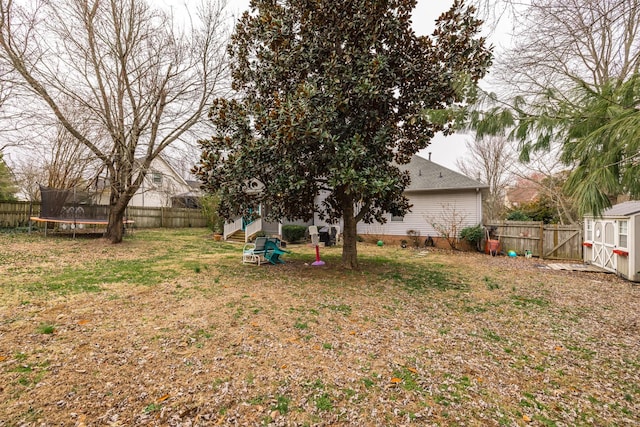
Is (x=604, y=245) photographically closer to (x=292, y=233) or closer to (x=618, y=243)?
(x=618, y=243)

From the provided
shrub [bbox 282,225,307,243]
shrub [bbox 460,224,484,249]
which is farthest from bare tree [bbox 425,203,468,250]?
shrub [bbox 282,225,307,243]

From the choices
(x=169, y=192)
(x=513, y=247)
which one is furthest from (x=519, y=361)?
(x=169, y=192)

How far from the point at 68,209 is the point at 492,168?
24130 mm

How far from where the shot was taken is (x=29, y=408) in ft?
7.47

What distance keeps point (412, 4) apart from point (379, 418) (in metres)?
7.67

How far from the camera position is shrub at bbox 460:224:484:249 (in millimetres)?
12594

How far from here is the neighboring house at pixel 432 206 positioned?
517 inches

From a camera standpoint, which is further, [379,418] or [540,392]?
[540,392]

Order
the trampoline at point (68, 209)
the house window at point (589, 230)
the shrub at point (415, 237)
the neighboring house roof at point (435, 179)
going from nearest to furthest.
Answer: the house window at point (589, 230) → the trampoline at point (68, 209) → the neighboring house roof at point (435, 179) → the shrub at point (415, 237)

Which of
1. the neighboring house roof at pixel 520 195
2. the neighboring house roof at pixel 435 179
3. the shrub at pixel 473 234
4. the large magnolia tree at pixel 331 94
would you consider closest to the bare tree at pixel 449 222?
the shrub at pixel 473 234

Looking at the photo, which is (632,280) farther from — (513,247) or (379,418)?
(379,418)

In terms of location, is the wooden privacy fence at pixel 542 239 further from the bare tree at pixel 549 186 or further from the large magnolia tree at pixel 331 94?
the large magnolia tree at pixel 331 94

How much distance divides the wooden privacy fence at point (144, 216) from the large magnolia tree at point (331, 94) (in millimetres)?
12564

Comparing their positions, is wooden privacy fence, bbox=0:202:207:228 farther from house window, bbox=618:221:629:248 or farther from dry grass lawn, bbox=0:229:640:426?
house window, bbox=618:221:629:248
